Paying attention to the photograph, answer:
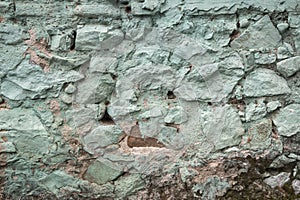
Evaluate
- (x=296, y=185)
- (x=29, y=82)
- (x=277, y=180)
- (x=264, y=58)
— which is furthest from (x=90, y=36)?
(x=296, y=185)

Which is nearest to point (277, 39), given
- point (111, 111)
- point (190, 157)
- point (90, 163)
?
point (190, 157)

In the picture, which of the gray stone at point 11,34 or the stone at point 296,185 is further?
the stone at point 296,185

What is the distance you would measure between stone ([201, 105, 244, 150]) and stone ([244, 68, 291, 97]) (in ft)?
0.49

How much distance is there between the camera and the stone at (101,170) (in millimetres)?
2365

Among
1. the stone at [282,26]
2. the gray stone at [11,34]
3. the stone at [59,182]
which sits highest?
the stone at [282,26]

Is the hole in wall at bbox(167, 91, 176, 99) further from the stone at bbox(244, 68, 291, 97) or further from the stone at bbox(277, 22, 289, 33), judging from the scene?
the stone at bbox(277, 22, 289, 33)

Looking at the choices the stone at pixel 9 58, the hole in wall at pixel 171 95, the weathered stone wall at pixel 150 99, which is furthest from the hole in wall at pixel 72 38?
the hole in wall at pixel 171 95

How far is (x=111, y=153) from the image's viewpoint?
2.36 metres

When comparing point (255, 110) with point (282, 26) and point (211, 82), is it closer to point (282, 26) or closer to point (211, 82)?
point (211, 82)

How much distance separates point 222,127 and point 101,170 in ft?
2.26

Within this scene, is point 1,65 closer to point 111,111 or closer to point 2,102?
point 2,102

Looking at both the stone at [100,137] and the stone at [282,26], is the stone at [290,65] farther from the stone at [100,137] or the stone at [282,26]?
the stone at [100,137]

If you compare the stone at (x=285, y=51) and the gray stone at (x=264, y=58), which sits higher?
the stone at (x=285, y=51)

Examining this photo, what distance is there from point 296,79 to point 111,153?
1.07m
